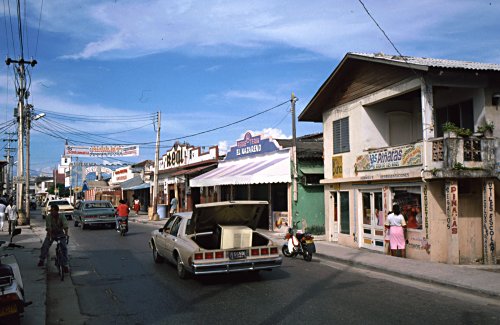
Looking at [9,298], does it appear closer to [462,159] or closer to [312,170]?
[462,159]

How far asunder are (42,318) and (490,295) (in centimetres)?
775

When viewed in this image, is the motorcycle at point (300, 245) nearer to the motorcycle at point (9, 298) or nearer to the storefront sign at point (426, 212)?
the storefront sign at point (426, 212)

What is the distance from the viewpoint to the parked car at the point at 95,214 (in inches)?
992

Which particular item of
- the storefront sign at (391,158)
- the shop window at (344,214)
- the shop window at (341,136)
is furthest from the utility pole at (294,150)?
the storefront sign at (391,158)

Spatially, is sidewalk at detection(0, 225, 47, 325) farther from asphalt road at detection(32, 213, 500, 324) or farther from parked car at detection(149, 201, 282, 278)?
parked car at detection(149, 201, 282, 278)

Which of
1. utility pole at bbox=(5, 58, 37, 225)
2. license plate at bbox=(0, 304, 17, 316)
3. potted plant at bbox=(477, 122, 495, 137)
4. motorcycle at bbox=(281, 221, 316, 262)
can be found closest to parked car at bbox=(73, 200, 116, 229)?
utility pole at bbox=(5, 58, 37, 225)

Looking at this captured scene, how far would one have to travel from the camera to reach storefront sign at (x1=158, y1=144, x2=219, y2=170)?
3109 centimetres

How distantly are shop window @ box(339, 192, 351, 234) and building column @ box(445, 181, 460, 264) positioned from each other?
5085 millimetres

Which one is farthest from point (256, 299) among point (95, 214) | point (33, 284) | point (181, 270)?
point (95, 214)

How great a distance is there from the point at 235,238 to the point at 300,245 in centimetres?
428

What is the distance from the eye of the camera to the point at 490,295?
8711 millimetres

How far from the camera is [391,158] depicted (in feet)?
48.2

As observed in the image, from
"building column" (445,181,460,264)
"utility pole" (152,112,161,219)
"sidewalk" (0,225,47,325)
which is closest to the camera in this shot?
"sidewalk" (0,225,47,325)

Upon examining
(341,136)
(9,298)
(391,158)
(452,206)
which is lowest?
(9,298)
